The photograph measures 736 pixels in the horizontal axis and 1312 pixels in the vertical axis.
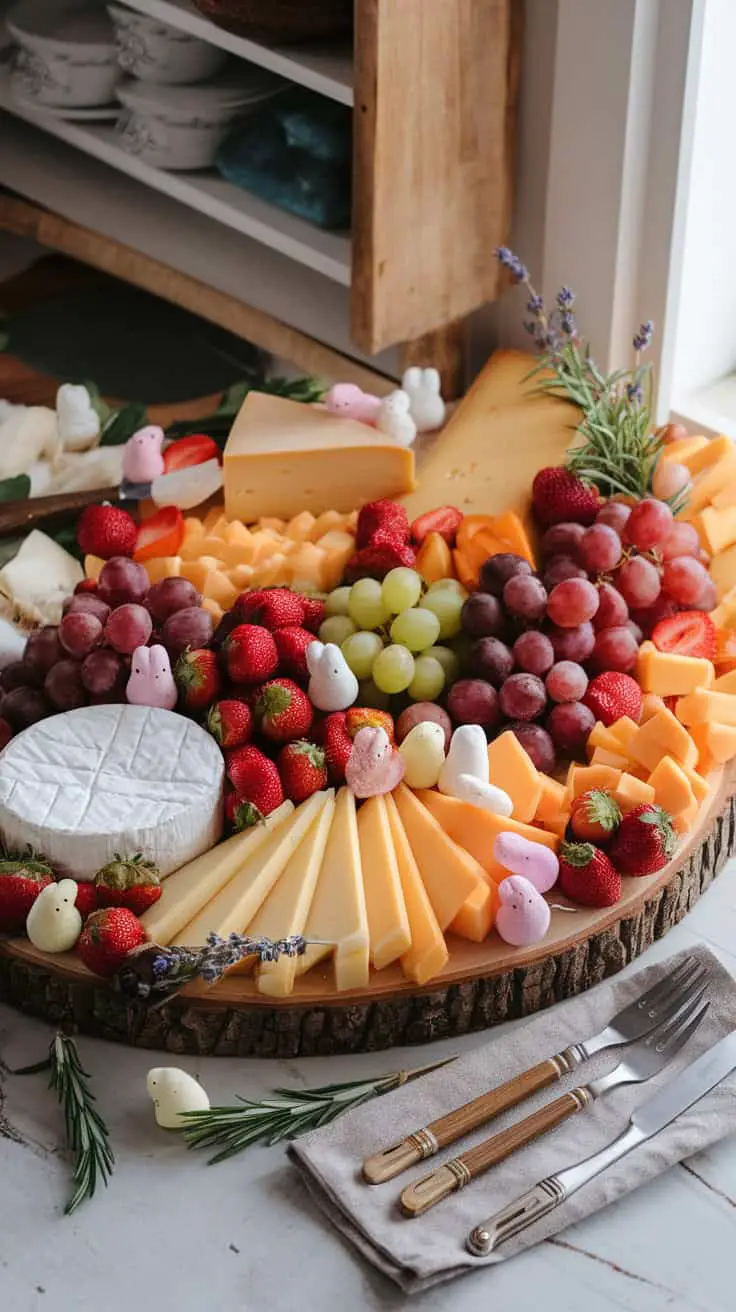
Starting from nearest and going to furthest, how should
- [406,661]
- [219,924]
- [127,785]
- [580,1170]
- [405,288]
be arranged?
[580,1170] → [219,924] → [127,785] → [406,661] → [405,288]

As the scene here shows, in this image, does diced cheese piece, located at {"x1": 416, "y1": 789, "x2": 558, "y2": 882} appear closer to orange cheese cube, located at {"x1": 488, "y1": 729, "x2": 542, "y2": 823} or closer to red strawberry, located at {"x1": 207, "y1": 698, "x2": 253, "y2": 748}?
orange cheese cube, located at {"x1": 488, "y1": 729, "x2": 542, "y2": 823}

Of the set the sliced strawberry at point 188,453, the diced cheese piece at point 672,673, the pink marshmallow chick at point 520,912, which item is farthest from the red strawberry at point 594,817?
the sliced strawberry at point 188,453

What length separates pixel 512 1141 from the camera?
5.21 feet

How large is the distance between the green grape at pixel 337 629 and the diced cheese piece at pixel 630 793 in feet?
Result: 1.33

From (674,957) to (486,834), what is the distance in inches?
9.8

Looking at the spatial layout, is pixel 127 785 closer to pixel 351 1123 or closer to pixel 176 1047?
pixel 176 1047

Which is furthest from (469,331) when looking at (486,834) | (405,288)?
(486,834)

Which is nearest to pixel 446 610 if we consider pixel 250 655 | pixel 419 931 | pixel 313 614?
pixel 313 614

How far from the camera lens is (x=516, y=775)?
1836 mm

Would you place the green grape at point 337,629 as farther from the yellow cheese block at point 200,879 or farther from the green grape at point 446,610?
the yellow cheese block at point 200,879

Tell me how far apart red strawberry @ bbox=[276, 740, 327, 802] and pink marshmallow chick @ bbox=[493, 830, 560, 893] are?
0.74ft

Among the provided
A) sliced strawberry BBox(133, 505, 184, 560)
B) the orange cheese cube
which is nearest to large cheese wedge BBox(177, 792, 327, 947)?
the orange cheese cube

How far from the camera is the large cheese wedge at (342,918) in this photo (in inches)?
Answer: 66.1

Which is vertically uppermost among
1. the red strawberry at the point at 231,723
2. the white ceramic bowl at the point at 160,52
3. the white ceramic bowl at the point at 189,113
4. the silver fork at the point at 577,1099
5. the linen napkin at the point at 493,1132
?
the white ceramic bowl at the point at 160,52
